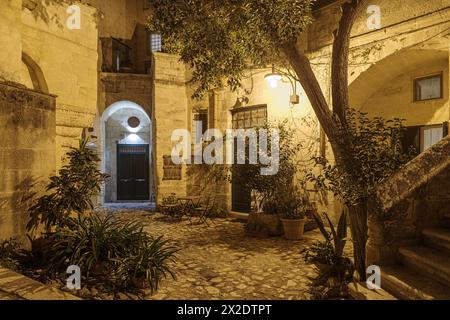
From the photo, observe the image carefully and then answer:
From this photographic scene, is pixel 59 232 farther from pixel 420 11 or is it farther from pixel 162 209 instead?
pixel 420 11

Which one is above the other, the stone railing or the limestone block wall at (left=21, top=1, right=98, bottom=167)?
the limestone block wall at (left=21, top=1, right=98, bottom=167)

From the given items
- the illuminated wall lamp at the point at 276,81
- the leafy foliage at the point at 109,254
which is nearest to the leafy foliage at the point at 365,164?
the leafy foliage at the point at 109,254

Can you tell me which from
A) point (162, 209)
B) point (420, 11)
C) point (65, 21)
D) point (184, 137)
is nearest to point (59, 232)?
point (65, 21)

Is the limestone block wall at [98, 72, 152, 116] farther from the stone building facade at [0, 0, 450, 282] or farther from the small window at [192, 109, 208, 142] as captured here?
the small window at [192, 109, 208, 142]

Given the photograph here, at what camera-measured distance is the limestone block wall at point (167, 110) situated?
1152 centimetres

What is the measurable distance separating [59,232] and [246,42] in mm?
4335

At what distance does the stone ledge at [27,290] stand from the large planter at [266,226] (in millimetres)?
4607

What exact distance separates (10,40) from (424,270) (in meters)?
6.97

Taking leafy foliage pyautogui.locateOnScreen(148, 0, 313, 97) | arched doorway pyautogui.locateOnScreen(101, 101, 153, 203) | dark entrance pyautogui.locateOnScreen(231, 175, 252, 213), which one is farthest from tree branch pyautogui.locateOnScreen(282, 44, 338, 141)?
arched doorway pyautogui.locateOnScreen(101, 101, 153, 203)

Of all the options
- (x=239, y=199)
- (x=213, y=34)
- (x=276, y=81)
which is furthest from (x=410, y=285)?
(x=239, y=199)

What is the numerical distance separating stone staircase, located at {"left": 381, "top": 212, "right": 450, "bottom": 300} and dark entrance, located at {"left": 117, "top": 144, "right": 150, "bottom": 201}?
41.1ft

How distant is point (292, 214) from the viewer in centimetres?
738

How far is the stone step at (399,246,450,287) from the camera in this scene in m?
3.18

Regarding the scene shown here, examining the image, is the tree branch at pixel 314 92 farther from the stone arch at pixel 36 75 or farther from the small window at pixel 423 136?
the stone arch at pixel 36 75
